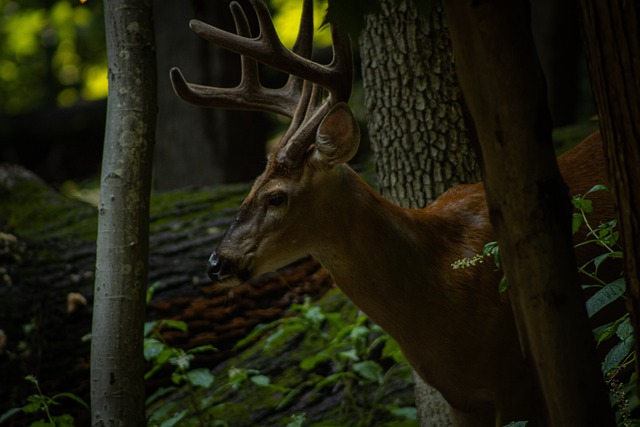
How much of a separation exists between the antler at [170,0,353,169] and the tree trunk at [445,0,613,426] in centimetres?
162

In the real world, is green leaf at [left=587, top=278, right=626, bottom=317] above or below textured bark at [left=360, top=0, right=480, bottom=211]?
below

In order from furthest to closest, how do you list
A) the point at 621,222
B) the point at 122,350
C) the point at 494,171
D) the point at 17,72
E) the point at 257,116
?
the point at 17,72 → the point at 257,116 → the point at 122,350 → the point at 494,171 → the point at 621,222

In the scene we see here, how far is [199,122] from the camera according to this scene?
941cm

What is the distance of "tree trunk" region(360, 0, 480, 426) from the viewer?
14.7ft

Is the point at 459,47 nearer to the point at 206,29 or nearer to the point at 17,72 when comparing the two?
the point at 206,29

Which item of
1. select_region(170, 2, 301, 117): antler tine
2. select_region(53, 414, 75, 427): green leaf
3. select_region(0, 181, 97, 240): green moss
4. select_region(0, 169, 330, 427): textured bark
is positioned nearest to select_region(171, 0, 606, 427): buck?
select_region(170, 2, 301, 117): antler tine

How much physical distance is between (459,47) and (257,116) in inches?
295

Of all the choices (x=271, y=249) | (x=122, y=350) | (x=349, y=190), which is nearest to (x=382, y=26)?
(x=349, y=190)

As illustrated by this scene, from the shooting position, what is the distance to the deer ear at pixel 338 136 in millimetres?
3793

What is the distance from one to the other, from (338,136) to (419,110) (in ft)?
2.61

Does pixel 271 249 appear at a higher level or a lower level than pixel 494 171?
lower

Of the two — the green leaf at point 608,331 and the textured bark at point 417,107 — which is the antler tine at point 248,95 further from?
the green leaf at point 608,331

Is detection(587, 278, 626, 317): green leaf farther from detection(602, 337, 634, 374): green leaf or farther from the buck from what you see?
the buck

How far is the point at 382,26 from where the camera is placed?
4.55 metres
